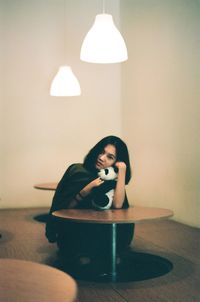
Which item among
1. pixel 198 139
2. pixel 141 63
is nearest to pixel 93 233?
pixel 198 139

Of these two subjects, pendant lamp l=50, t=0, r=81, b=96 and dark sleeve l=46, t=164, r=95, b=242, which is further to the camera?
pendant lamp l=50, t=0, r=81, b=96

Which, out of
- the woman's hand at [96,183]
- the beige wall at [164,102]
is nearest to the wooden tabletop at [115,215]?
the woman's hand at [96,183]

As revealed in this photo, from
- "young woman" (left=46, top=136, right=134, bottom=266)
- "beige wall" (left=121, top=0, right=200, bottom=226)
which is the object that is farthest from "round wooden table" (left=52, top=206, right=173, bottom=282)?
"beige wall" (left=121, top=0, right=200, bottom=226)

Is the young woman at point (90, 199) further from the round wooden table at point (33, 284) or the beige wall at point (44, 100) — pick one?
the beige wall at point (44, 100)

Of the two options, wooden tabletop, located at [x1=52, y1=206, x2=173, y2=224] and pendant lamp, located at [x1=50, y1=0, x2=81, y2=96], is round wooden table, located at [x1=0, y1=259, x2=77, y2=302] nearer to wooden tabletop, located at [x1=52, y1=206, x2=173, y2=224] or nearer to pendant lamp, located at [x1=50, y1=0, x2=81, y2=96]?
wooden tabletop, located at [x1=52, y1=206, x2=173, y2=224]

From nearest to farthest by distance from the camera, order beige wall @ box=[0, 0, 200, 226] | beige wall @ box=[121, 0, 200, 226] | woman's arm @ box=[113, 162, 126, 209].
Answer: woman's arm @ box=[113, 162, 126, 209], beige wall @ box=[121, 0, 200, 226], beige wall @ box=[0, 0, 200, 226]

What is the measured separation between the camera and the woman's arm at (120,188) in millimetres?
4043

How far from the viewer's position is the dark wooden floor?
341 cm

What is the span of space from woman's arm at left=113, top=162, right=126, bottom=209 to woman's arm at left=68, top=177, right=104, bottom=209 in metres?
0.15

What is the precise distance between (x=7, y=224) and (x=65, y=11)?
12.4 ft

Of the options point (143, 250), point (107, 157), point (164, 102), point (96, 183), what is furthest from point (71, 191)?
point (164, 102)

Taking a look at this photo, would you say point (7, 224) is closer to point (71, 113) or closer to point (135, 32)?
point (71, 113)

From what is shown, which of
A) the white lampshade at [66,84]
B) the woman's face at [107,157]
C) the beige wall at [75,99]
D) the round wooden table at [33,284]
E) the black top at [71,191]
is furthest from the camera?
the beige wall at [75,99]

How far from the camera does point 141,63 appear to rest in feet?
24.4
